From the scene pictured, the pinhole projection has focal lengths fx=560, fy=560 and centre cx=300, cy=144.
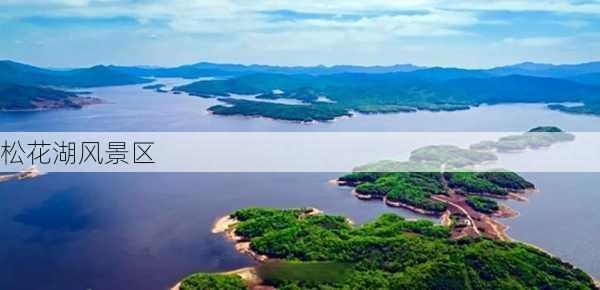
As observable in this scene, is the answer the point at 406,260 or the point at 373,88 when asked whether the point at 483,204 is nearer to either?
the point at 406,260

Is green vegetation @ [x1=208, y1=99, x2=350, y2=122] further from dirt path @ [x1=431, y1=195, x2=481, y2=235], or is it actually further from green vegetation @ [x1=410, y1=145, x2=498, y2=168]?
dirt path @ [x1=431, y1=195, x2=481, y2=235]

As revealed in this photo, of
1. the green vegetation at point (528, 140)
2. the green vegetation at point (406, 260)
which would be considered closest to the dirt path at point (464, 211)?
the green vegetation at point (406, 260)

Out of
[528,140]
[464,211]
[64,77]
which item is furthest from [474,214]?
[64,77]

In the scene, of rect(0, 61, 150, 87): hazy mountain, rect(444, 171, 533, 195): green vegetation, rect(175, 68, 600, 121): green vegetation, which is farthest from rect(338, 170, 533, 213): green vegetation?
rect(0, 61, 150, 87): hazy mountain

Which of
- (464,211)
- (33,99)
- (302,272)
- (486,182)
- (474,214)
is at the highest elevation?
(33,99)

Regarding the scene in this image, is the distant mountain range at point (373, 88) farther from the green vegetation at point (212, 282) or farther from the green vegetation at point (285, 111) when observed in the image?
the green vegetation at point (212, 282)

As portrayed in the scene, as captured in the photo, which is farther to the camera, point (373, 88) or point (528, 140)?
point (373, 88)
